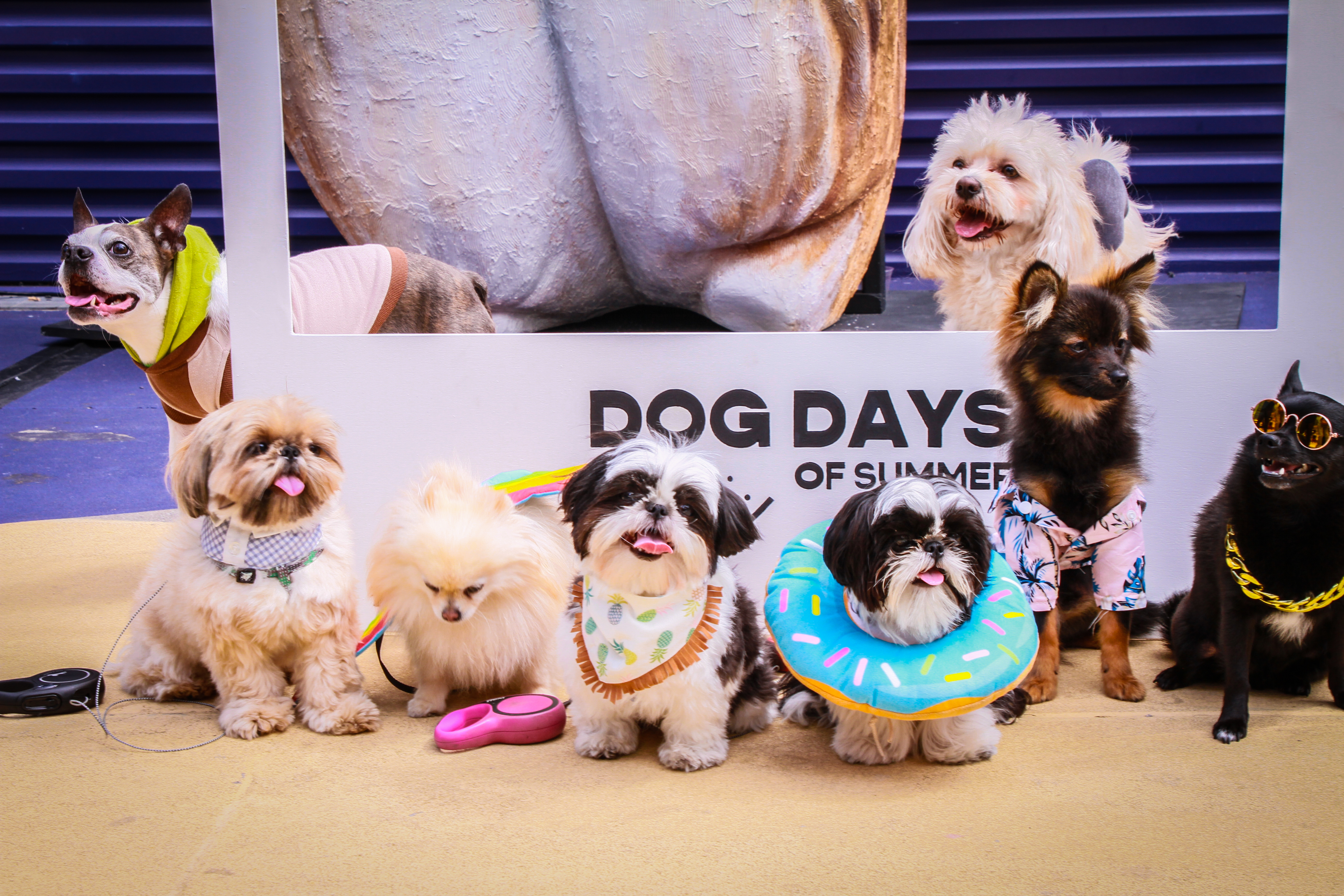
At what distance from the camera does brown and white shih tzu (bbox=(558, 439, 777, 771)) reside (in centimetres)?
211

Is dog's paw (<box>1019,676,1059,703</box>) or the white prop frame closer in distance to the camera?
dog's paw (<box>1019,676,1059,703</box>)

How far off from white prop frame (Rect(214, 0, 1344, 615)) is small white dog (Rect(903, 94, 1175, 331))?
0.20 meters

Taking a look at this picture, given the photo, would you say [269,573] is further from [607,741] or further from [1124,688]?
[1124,688]

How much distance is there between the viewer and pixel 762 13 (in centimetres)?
301

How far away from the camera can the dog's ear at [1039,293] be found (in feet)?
8.18

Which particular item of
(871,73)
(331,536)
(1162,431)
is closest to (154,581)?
(331,536)

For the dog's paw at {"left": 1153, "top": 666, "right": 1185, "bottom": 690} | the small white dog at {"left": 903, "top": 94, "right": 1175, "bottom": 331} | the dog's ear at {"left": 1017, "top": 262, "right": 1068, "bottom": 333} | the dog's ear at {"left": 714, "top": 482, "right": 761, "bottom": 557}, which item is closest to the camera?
the dog's ear at {"left": 714, "top": 482, "right": 761, "bottom": 557}

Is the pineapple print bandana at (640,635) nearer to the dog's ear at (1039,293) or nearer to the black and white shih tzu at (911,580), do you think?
the black and white shih tzu at (911,580)

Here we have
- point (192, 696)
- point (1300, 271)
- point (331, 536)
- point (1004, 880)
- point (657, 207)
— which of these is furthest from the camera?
point (657, 207)

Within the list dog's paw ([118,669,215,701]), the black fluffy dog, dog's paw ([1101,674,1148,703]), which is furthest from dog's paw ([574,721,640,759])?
the black fluffy dog

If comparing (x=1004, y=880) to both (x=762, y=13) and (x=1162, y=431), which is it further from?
(x=762, y=13)

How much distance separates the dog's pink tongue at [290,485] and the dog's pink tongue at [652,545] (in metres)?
0.81

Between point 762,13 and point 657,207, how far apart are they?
678 millimetres

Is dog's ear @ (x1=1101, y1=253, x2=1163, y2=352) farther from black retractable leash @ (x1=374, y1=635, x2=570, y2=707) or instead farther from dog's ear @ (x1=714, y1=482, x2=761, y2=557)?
black retractable leash @ (x1=374, y1=635, x2=570, y2=707)
